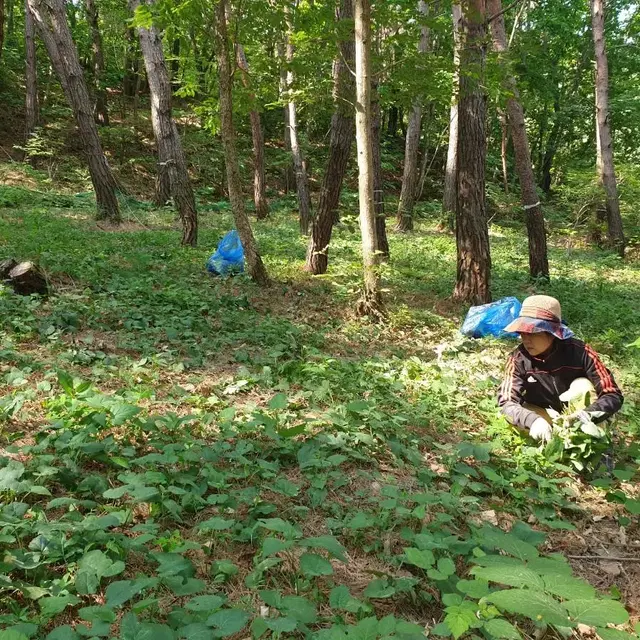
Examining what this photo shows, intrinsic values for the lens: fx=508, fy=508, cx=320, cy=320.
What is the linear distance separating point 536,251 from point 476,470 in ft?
25.2

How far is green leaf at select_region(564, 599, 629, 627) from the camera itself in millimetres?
1435

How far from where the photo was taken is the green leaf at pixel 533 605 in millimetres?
1438

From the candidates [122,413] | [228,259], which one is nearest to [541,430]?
[122,413]

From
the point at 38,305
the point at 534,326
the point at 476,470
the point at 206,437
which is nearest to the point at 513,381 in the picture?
the point at 534,326

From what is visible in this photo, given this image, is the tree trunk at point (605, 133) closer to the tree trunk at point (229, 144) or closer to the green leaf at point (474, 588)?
the tree trunk at point (229, 144)

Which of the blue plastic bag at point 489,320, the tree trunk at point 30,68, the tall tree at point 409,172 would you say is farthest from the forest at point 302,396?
the tree trunk at point 30,68

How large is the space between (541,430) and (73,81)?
11.2m

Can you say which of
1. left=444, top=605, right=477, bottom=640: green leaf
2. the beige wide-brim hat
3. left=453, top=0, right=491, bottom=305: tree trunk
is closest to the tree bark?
left=453, top=0, right=491, bottom=305: tree trunk

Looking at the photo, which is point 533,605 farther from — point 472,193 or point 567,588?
point 472,193

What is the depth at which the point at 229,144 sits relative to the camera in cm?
701

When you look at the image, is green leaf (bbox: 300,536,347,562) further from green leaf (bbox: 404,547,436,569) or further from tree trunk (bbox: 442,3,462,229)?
tree trunk (bbox: 442,3,462,229)

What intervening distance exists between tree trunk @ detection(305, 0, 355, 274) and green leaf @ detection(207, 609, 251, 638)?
6818 millimetres

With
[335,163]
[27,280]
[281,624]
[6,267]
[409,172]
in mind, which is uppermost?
[409,172]

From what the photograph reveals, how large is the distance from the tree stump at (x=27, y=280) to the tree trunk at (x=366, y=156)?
4.05m
